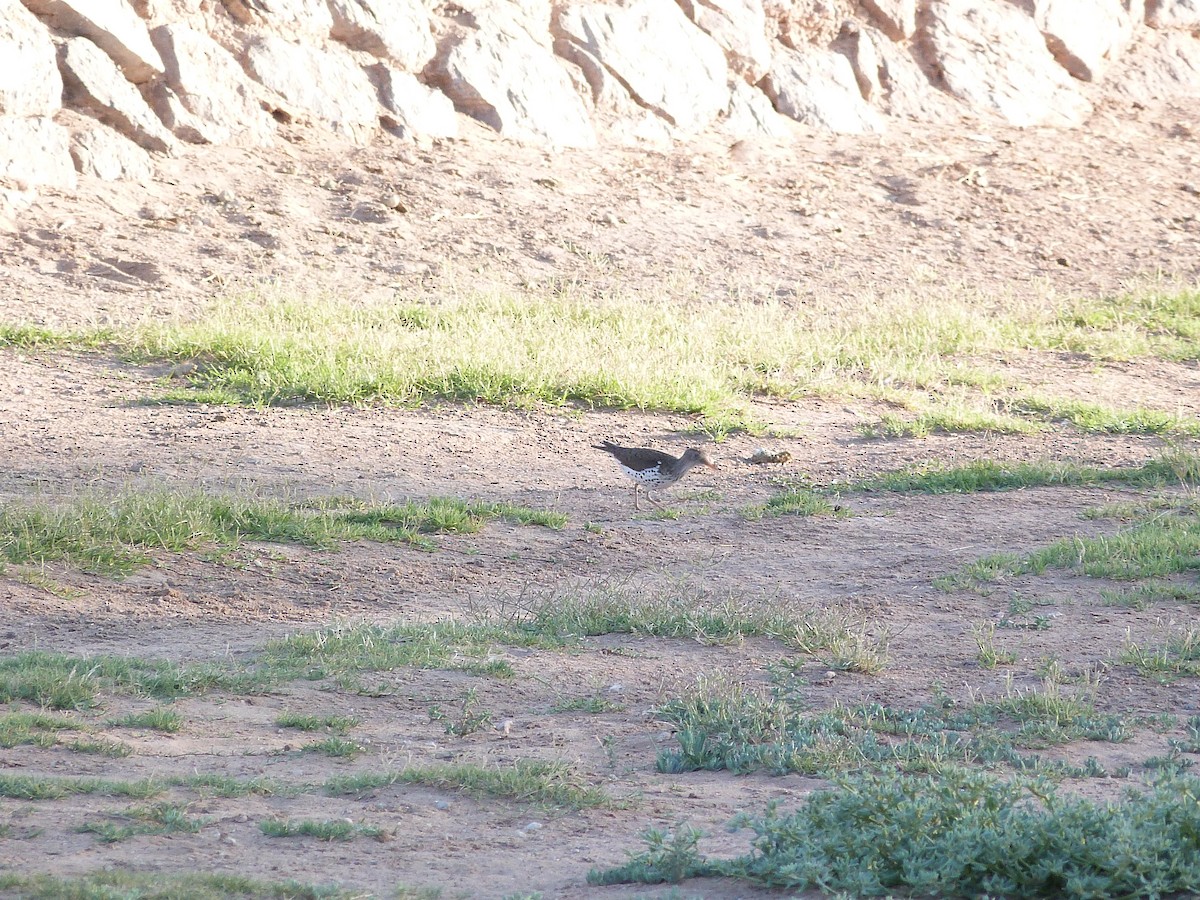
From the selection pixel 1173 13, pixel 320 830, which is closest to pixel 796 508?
pixel 320 830

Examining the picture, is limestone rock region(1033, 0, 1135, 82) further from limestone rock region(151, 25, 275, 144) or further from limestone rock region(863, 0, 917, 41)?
limestone rock region(151, 25, 275, 144)

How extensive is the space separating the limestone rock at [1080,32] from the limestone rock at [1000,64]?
0.22 metres

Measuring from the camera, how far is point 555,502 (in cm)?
859

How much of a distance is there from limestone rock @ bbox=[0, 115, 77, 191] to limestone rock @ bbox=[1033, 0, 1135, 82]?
1392 centimetres

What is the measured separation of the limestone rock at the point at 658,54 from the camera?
16812mm

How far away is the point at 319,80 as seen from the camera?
15.2 metres

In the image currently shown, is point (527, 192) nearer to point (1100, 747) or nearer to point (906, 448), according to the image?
point (906, 448)

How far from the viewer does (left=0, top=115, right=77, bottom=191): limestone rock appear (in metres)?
12.9

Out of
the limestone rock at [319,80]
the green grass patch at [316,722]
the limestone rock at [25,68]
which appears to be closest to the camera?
the green grass patch at [316,722]

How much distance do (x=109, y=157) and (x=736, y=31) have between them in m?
8.25

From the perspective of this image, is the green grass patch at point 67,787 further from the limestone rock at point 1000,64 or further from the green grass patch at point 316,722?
the limestone rock at point 1000,64

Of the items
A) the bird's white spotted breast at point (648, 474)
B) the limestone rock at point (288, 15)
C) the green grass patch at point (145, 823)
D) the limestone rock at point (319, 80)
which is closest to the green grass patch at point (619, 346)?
the bird's white spotted breast at point (648, 474)

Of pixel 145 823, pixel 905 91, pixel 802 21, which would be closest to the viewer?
pixel 145 823

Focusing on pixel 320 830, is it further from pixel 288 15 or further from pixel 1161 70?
pixel 1161 70
